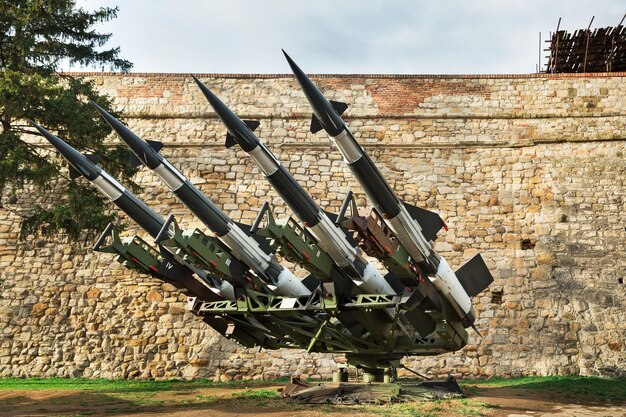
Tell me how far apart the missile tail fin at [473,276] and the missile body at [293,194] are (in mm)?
1783

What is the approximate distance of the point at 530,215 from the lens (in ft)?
46.8

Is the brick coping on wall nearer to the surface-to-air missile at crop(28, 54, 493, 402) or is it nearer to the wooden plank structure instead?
the wooden plank structure

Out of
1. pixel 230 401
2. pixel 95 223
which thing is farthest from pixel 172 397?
pixel 95 223

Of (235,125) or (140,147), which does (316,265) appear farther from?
(140,147)

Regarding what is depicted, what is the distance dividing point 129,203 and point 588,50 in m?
12.5

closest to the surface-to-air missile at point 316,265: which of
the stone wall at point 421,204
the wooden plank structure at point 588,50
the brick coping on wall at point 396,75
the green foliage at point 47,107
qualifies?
the green foliage at point 47,107

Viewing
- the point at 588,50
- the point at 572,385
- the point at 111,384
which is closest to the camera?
the point at 572,385

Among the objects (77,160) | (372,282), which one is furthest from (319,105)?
(77,160)

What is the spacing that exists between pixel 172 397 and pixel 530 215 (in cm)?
814

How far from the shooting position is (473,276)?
9867mm

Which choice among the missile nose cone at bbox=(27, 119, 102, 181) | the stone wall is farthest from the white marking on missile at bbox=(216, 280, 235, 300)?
the stone wall

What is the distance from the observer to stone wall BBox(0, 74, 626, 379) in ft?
44.5

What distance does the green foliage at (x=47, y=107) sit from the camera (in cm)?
1073

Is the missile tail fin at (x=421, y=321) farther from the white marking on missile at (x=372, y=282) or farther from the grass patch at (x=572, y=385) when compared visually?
the grass patch at (x=572, y=385)
